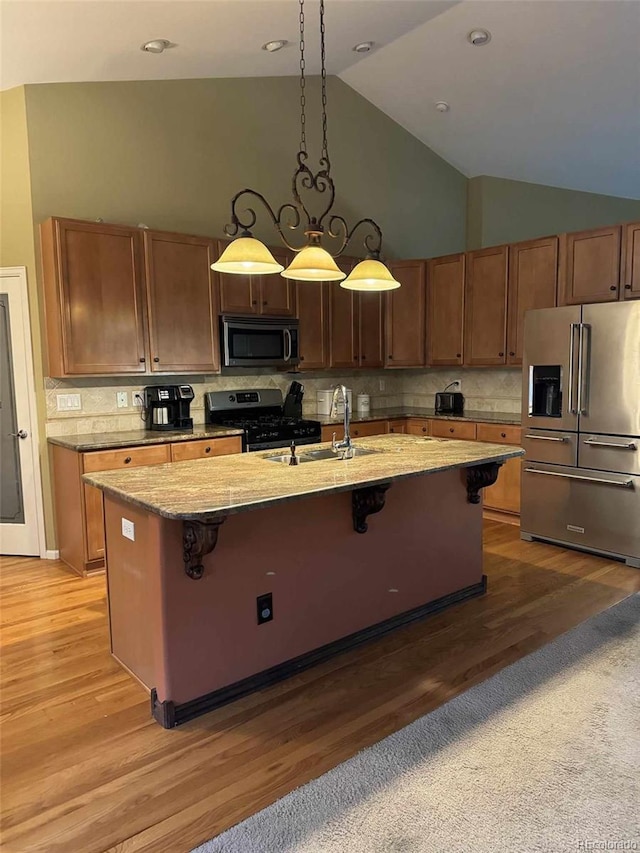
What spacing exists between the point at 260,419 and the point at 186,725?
2.94 m

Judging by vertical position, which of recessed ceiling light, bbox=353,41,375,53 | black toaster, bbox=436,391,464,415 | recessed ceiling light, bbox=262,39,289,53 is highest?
recessed ceiling light, bbox=353,41,375,53

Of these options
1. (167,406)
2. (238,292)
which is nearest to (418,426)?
(238,292)

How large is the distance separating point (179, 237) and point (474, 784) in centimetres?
385

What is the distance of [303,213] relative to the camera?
5.35 metres

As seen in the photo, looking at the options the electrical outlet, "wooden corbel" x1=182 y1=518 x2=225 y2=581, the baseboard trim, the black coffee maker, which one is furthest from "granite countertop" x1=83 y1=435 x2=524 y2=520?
the black coffee maker

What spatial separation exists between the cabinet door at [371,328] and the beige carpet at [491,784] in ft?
11.9

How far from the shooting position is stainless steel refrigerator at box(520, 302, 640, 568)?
383cm

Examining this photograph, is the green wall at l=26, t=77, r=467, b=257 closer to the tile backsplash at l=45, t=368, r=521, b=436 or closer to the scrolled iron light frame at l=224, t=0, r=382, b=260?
the scrolled iron light frame at l=224, t=0, r=382, b=260

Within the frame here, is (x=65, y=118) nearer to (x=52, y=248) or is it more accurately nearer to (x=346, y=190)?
(x=52, y=248)

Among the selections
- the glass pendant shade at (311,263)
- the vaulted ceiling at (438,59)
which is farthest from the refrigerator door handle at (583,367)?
the glass pendant shade at (311,263)

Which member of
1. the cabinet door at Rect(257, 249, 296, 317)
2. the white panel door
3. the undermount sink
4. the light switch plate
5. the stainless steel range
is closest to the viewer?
the light switch plate

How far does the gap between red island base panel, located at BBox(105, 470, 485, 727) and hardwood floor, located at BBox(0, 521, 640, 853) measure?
0.36 feet

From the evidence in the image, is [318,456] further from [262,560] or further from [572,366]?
[572,366]

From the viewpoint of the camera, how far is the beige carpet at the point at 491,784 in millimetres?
1705
